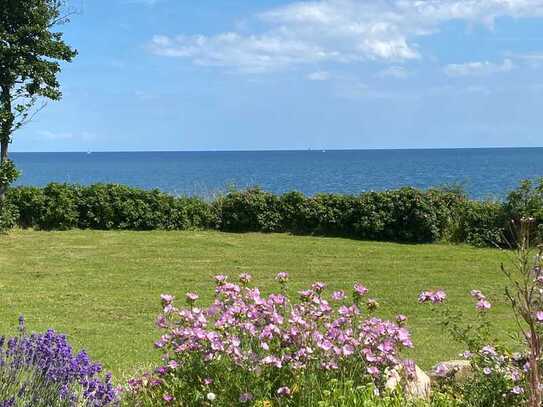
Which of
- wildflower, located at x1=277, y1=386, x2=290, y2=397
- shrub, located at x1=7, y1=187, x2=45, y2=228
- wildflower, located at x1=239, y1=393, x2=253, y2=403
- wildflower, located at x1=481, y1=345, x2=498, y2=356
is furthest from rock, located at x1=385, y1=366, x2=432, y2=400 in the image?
shrub, located at x1=7, y1=187, x2=45, y2=228

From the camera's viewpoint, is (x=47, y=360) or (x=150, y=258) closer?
(x=47, y=360)

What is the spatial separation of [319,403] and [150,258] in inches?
368

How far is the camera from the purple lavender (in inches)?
114

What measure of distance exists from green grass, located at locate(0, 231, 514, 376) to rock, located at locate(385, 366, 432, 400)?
2040 mm

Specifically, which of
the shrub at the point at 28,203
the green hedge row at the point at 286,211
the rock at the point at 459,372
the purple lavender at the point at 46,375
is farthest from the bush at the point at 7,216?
the rock at the point at 459,372

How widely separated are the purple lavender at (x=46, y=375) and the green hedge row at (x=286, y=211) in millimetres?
12397

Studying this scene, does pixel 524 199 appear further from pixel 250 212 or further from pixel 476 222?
pixel 250 212

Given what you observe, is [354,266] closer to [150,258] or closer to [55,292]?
[150,258]

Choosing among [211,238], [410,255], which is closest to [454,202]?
[410,255]

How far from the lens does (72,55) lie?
554 inches

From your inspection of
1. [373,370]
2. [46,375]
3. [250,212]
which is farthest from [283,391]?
[250,212]

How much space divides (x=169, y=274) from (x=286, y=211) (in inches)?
240

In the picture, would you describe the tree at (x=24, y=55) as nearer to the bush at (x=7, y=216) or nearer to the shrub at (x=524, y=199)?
the bush at (x=7, y=216)

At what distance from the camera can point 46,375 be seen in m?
2.95
